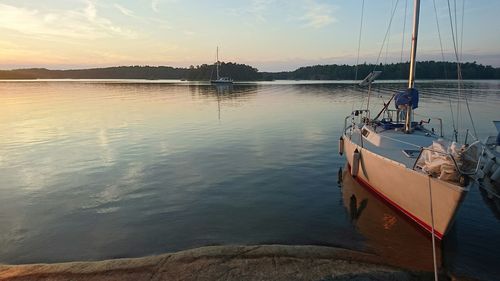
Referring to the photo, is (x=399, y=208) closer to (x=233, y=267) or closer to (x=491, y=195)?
(x=491, y=195)

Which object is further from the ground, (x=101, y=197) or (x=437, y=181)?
(x=437, y=181)

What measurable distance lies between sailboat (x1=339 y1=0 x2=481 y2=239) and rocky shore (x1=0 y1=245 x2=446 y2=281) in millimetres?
2090

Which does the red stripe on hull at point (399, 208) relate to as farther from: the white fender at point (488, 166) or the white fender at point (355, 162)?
the white fender at point (488, 166)

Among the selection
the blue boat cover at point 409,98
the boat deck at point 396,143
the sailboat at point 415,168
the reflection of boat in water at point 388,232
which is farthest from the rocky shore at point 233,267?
the blue boat cover at point 409,98

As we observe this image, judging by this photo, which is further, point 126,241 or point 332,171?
point 332,171

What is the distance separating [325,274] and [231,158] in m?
13.4

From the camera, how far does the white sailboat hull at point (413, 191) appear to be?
32.0 feet

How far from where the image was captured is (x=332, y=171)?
18.5 metres

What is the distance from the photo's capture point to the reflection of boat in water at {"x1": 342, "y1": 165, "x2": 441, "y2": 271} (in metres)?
9.47

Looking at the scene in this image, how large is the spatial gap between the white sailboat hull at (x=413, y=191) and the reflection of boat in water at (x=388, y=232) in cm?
32

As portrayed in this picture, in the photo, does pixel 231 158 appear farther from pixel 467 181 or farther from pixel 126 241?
pixel 467 181

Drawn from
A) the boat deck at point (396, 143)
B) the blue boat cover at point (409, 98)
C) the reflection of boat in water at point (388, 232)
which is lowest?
the reflection of boat in water at point (388, 232)

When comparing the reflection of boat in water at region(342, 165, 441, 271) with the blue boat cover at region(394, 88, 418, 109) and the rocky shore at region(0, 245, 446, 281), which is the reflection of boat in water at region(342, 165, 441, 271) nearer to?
the rocky shore at region(0, 245, 446, 281)

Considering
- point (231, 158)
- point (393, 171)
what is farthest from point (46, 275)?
point (231, 158)
